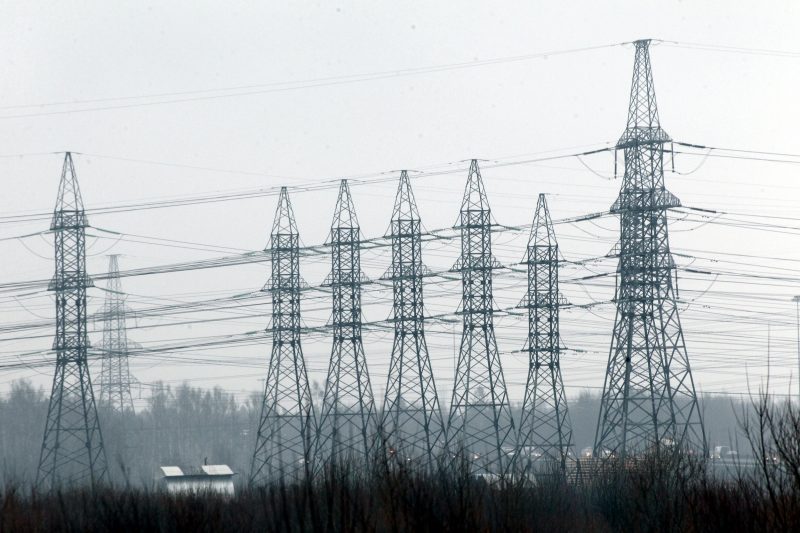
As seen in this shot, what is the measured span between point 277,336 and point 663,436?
1811 cm

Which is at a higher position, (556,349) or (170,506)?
(556,349)

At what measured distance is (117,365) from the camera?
97.5 meters

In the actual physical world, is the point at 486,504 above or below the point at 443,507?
below

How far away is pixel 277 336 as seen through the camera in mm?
55531

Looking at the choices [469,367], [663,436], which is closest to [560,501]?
[663,436]

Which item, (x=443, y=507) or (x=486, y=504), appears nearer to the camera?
(x=443, y=507)

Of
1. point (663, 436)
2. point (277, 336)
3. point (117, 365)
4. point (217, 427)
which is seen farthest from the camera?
point (217, 427)

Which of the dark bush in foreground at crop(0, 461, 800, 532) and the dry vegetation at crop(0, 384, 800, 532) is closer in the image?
the dry vegetation at crop(0, 384, 800, 532)

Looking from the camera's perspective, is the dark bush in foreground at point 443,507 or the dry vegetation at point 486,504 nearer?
the dry vegetation at point 486,504

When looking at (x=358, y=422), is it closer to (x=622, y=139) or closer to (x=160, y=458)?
(x=622, y=139)

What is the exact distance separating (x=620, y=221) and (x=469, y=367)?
11686 mm

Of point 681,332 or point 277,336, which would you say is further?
point 277,336

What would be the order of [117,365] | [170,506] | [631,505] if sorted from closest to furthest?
[170,506]
[631,505]
[117,365]

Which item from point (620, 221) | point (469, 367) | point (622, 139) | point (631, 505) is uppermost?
point (622, 139)
